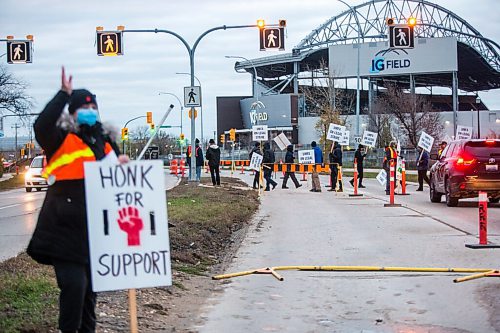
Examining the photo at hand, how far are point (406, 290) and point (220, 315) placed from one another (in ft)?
8.23

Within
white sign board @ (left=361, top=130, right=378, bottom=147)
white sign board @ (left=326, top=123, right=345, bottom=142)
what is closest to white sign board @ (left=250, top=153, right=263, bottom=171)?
white sign board @ (left=326, top=123, right=345, bottom=142)

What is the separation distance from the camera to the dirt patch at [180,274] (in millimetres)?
7340

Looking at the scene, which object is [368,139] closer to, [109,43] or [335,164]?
[335,164]

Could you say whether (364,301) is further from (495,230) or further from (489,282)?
(495,230)

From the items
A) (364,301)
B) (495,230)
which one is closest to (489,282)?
(364,301)

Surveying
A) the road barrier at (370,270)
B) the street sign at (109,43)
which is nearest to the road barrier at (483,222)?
the road barrier at (370,270)

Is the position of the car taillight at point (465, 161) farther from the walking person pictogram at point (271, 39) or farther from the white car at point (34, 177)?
the white car at point (34, 177)

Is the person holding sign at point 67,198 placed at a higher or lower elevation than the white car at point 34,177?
higher

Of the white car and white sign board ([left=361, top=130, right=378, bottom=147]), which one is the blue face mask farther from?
the white car

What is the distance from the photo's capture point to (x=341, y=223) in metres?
16.9

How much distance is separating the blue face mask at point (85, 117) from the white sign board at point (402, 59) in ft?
262

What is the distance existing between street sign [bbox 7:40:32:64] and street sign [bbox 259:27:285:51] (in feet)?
29.1

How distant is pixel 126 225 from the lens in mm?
5359

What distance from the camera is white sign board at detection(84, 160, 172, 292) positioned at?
5.22 metres
